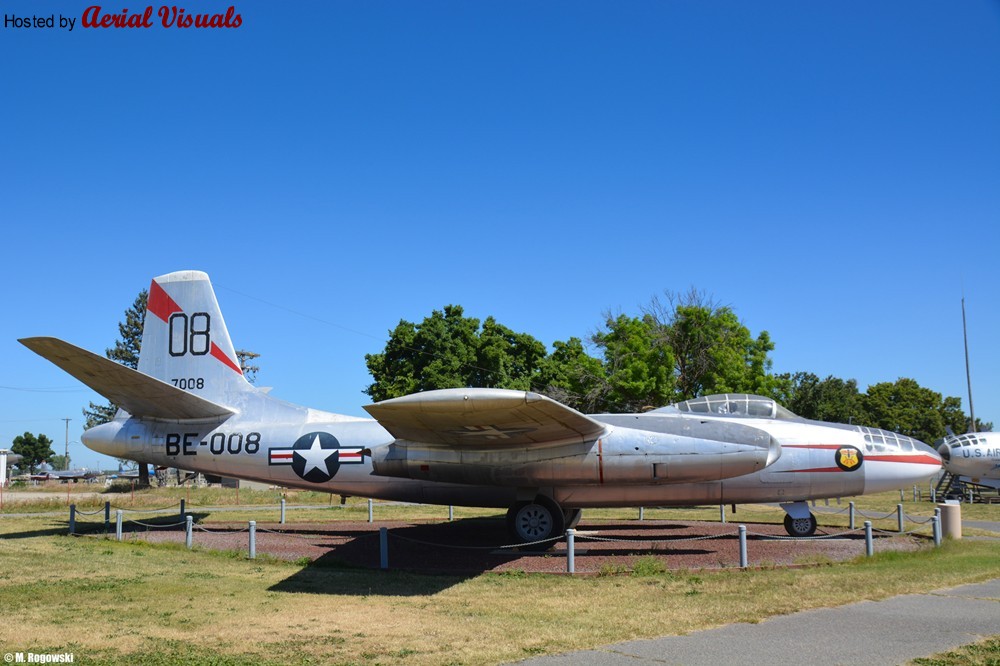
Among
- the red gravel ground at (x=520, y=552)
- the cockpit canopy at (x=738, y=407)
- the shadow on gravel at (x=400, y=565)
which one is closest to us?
the shadow on gravel at (x=400, y=565)

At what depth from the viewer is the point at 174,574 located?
12438 mm

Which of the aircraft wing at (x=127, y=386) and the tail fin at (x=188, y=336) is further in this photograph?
the tail fin at (x=188, y=336)

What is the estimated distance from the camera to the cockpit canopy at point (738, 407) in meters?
16.1

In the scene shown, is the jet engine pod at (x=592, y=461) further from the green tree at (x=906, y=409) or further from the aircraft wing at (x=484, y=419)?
the green tree at (x=906, y=409)

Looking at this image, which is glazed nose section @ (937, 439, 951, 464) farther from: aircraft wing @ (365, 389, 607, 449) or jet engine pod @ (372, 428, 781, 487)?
aircraft wing @ (365, 389, 607, 449)

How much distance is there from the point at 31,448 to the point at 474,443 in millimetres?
112071

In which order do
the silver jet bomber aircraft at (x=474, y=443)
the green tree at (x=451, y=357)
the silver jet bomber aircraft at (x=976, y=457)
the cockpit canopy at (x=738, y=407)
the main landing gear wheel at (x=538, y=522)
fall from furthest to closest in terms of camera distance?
the green tree at (x=451, y=357) → the silver jet bomber aircraft at (x=976, y=457) → the cockpit canopy at (x=738, y=407) → the main landing gear wheel at (x=538, y=522) → the silver jet bomber aircraft at (x=474, y=443)

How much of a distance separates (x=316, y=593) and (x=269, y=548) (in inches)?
Answer: 177

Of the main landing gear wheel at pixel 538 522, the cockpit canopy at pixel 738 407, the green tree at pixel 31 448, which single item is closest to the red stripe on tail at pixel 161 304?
the main landing gear wheel at pixel 538 522

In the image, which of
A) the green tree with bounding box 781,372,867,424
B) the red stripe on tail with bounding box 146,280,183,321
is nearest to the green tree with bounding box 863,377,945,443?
the green tree with bounding box 781,372,867,424

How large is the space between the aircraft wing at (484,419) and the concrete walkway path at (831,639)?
12.4ft

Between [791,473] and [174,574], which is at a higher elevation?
[791,473]

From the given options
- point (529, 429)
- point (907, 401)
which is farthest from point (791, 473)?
point (907, 401)

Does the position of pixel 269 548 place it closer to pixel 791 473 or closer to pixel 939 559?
pixel 791 473
